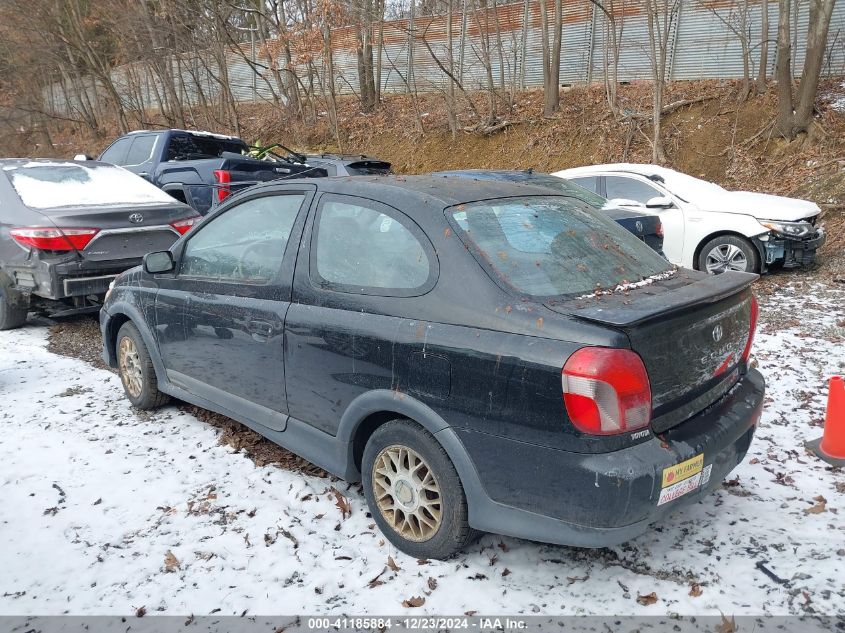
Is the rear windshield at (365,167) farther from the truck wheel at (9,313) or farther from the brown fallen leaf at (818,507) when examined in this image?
the brown fallen leaf at (818,507)

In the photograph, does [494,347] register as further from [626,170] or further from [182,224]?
[626,170]

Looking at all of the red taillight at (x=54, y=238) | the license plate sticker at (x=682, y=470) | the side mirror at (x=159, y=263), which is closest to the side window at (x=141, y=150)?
the red taillight at (x=54, y=238)

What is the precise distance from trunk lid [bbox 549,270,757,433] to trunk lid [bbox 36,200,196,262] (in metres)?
5.23

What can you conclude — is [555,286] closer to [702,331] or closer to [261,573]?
[702,331]

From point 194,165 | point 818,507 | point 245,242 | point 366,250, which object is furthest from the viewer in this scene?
point 194,165

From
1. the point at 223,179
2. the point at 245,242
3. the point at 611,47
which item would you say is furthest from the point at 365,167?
the point at 611,47

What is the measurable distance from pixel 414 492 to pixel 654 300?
139cm

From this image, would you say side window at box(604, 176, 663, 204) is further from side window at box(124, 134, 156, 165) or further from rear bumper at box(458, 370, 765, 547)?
side window at box(124, 134, 156, 165)

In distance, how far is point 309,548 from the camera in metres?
3.07


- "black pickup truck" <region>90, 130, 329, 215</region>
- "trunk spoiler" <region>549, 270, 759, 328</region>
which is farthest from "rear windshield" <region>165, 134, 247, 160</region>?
"trunk spoiler" <region>549, 270, 759, 328</region>

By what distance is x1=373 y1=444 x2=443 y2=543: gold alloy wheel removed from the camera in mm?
2832

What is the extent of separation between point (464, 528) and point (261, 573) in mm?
988

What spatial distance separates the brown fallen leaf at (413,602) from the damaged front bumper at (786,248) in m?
7.04

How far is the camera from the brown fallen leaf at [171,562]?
2.93 m
